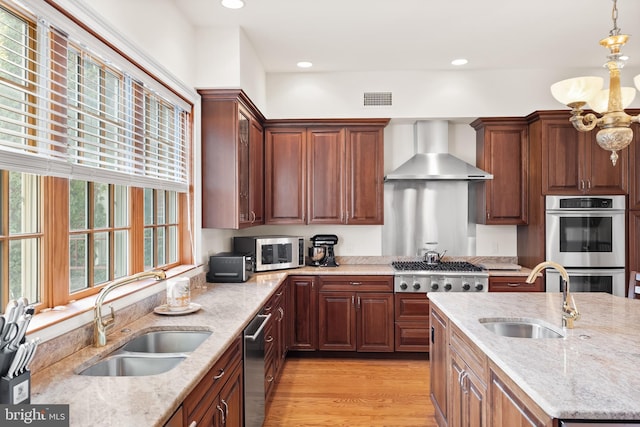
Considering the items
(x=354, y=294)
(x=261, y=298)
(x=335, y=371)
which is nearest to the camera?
(x=261, y=298)

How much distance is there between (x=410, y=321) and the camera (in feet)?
13.6

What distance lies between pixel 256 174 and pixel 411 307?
2044 millimetres

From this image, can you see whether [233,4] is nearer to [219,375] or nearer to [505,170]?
[219,375]

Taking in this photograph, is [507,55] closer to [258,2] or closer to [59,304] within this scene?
[258,2]

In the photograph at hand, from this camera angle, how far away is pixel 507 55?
404cm

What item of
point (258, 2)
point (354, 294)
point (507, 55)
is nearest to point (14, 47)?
point (258, 2)

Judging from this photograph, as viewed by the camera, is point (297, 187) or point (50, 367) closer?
point (50, 367)

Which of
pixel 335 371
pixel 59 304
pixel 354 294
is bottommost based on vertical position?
pixel 335 371

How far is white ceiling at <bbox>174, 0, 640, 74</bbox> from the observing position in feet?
9.93

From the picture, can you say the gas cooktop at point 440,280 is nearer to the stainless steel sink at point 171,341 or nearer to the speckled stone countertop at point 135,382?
the speckled stone countertop at point 135,382

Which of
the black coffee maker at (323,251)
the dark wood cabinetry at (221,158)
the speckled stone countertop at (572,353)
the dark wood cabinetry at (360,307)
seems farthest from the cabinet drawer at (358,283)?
the speckled stone countertop at (572,353)

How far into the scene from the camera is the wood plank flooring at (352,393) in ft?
9.73

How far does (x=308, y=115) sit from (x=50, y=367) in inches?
138

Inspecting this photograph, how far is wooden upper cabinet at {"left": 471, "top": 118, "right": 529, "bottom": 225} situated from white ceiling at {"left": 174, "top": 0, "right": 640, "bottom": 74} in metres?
0.66
